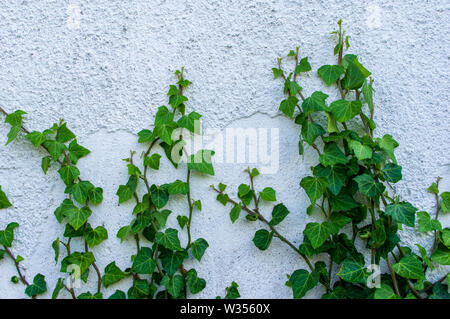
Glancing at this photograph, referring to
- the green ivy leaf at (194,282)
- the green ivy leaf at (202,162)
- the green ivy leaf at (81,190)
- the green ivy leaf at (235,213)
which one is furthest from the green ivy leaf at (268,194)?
the green ivy leaf at (81,190)

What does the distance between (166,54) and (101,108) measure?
43 cm

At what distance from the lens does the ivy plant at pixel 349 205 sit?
139cm

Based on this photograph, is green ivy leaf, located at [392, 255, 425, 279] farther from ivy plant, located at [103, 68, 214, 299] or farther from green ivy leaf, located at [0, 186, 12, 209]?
Result: green ivy leaf, located at [0, 186, 12, 209]

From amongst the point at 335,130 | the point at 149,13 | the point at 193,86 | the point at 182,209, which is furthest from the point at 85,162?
the point at 335,130

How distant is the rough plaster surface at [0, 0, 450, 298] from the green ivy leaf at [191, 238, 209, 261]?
48 mm

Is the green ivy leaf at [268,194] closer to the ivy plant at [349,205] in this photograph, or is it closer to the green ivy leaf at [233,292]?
the ivy plant at [349,205]

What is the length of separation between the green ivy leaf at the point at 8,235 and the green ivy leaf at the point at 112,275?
1.72ft

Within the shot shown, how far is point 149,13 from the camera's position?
1699 mm

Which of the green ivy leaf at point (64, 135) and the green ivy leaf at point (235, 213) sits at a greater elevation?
the green ivy leaf at point (64, 135)

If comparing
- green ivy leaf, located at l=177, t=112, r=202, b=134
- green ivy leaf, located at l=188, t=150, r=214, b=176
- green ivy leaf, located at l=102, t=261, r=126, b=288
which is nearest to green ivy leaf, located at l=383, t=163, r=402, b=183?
green ivy leaf, located at l=188, t=150, r=214, b=176

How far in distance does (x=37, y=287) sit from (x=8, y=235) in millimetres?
297

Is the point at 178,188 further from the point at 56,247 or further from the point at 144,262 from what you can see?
the point at 56,247

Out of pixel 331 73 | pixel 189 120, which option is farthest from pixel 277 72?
pixel 189 120
